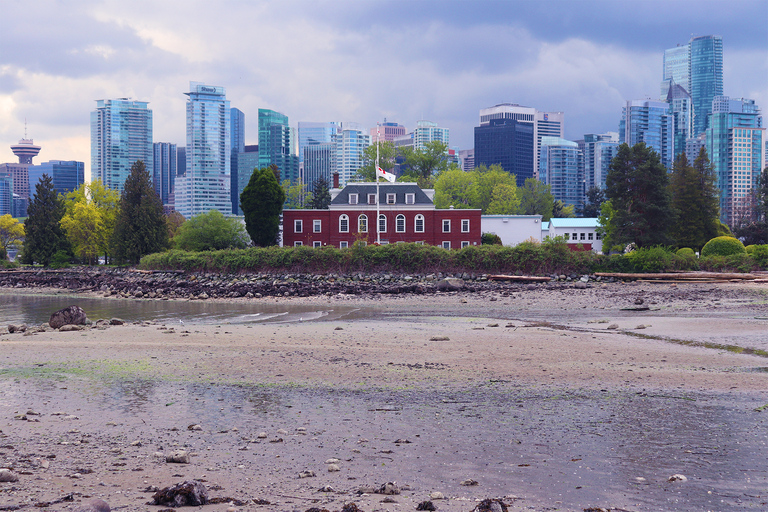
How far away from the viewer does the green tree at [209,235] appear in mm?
67812

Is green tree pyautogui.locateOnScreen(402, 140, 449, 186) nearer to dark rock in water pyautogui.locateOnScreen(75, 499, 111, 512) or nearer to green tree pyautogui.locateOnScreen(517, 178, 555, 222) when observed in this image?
green tree pyautogui.locateOnScreen(517, 178, 555, 222)

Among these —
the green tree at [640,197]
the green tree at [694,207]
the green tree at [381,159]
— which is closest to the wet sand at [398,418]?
the green tree at [640,197]

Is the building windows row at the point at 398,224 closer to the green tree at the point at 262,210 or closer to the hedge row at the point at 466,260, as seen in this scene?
the green tree at the point at 262,210

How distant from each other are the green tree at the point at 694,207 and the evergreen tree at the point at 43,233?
77.8 m

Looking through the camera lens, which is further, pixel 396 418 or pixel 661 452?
pixel 396 418

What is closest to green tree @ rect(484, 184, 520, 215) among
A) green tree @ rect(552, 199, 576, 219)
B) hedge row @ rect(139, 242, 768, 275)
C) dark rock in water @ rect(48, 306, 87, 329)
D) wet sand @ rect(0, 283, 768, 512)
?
green tree @ rect(552, 199, 576, 219)

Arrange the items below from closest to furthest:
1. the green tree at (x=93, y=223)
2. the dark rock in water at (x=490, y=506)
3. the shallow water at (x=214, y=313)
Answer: the dark rock in water at (x=490, y=506) → the shallow water at (x=214, y=313) → the green tree at (x=93, y=223)

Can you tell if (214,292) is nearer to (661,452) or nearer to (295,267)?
(295,267)

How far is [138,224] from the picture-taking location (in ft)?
233

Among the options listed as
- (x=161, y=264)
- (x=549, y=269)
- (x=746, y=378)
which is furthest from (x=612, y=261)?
(x=161, y=264)

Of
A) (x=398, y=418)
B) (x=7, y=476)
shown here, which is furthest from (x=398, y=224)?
(x=7, y=476)

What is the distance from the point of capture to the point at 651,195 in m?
56.2

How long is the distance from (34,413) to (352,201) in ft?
216

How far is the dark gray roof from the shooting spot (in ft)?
243
